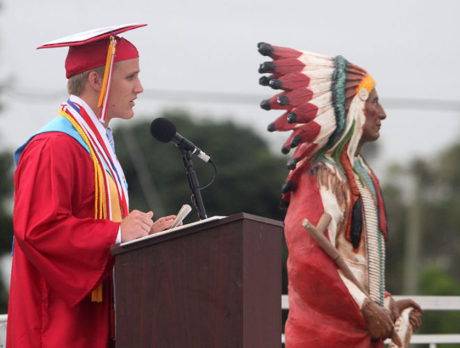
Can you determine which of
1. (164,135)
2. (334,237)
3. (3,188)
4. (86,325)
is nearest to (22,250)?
(86,325)

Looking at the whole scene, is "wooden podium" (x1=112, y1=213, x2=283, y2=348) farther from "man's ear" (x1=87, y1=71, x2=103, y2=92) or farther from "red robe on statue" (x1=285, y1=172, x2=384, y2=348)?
"red robe on statue" (x1=285, y1=172, x2=384, y2=348)

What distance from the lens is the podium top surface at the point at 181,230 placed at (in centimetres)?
289

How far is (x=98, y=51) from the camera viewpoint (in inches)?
140

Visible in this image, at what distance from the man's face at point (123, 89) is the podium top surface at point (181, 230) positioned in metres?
0.73

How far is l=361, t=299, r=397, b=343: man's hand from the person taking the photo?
15.8 ft

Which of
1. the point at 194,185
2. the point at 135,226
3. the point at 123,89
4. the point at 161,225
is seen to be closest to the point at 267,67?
the point at 123,89

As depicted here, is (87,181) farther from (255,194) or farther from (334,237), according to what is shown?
(255,194)

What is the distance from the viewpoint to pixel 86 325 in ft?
10.7

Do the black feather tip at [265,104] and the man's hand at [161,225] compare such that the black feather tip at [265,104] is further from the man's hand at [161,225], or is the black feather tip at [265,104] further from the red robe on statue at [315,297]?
the man's hand at [161,225]

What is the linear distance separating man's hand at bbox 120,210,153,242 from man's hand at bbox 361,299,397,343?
1.95 m

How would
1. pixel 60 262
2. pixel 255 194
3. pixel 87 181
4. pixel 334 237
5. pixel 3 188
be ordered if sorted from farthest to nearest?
pixel 255 194 < pixel 3 188 < pixel 334 237 < pixel 87 181 < pixel 60 262

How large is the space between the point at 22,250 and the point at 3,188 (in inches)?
551

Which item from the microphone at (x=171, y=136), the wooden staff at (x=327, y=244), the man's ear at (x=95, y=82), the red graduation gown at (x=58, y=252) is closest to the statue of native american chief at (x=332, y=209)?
the wooden staff at (x=327, y=244)

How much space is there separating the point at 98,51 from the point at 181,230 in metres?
0.98
